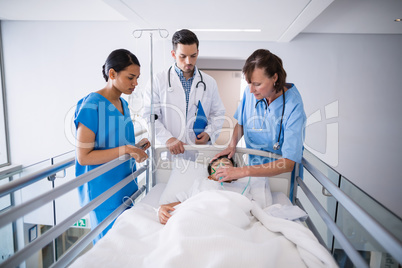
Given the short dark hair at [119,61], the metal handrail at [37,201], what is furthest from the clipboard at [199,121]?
the metal handrail at [37,201]

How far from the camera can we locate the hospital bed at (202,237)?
29.4 inches

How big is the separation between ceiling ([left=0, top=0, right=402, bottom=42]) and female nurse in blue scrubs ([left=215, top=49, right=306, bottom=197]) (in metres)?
0.89

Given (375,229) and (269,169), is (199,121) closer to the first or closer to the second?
(269,169)

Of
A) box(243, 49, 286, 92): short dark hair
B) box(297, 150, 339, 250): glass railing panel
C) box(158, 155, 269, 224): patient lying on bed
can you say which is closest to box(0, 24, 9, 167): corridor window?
box(158, 155, 269, 224): patient lying on bed

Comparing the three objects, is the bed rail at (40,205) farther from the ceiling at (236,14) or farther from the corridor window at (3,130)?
the corridor window at (3,130)

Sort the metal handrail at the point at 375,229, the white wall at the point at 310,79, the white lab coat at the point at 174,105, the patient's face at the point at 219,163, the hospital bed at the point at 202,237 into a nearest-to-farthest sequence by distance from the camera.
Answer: the metal handrail at the point at 375,229 → the hospital bed at the point at 202,237 → the patient's face at the point at 219,163 → the white lab coat at the point at 174,105 → the white wall at the point at 310,79

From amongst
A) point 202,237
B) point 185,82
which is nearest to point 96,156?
point 202,237

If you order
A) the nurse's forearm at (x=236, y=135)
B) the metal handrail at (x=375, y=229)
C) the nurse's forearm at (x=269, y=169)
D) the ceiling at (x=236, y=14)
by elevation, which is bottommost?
the metal handrail at (x=375, y=229)

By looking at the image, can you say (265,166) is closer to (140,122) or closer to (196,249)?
(196,249)

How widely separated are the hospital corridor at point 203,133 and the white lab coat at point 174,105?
0.5 inches

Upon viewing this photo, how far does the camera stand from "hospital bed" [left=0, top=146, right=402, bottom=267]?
75 cm

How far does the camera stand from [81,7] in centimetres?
275

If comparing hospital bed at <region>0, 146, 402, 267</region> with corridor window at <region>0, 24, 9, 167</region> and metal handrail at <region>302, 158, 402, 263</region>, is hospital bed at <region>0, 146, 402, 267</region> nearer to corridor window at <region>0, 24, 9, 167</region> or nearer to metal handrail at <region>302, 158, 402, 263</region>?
metal handrail at <region>302, 158, 402, 263</region>

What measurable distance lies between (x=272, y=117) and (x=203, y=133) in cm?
64
